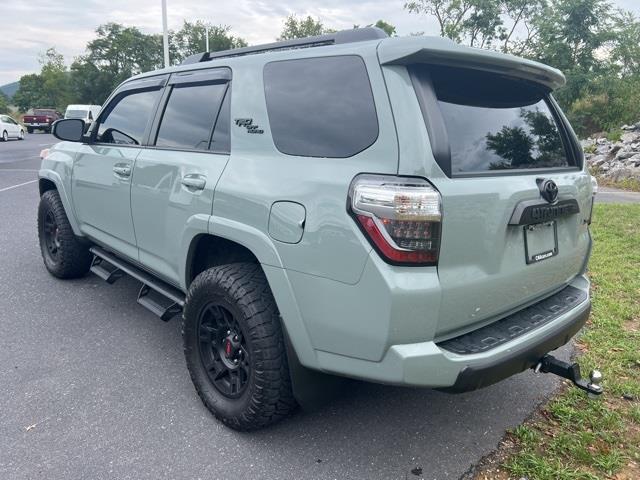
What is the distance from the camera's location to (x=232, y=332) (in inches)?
101

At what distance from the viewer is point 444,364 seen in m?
1.90

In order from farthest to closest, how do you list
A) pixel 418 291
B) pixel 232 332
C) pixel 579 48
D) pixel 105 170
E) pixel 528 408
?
pixel 579 48 < pixel 105 170 < pixel 528 408 < pixel 232 332 < pixel 418 291

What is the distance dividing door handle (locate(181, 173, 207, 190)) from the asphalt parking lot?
1.23 metres

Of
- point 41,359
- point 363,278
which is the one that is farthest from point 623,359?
point 41,359

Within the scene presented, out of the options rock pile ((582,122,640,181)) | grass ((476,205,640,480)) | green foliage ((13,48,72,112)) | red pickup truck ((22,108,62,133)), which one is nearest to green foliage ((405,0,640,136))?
rock pile ((582,122,640,181))

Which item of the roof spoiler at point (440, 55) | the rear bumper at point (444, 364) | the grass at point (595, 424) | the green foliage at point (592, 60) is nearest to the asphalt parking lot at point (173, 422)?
the grass at point (595, 424)

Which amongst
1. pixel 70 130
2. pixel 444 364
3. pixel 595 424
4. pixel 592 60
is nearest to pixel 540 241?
pixel 444 364

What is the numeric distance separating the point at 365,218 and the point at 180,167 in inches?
56.1

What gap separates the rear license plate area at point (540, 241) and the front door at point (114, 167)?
2539 mm

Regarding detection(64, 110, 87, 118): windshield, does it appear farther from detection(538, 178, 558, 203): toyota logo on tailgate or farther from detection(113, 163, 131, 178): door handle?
detection(538, 178, 558, 203): toyota logo on tailgate

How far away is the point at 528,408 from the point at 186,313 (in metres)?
2.05

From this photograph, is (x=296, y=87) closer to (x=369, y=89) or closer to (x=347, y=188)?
(x=369, y=89)

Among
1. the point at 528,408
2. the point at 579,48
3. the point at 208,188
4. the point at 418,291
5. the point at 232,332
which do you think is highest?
the point at 579,48

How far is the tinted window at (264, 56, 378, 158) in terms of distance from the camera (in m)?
2.06
